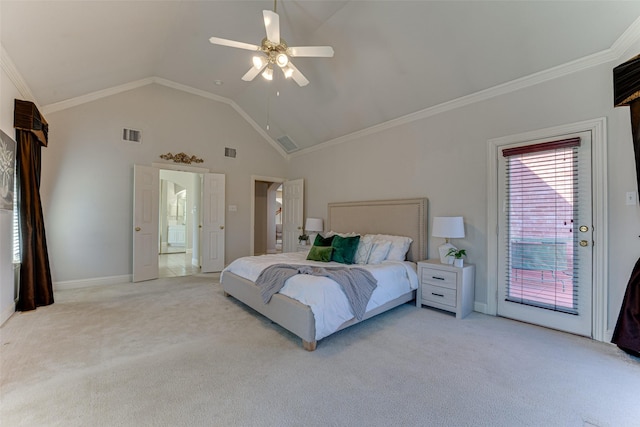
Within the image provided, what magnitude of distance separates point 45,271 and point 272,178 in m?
4.24

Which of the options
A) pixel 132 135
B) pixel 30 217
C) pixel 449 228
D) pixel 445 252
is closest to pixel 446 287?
pixel 445 252

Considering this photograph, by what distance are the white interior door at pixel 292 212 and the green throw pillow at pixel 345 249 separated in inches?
95.7

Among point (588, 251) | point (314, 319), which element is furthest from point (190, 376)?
point (588, 251)

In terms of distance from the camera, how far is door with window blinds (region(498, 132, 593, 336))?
279 centimetres

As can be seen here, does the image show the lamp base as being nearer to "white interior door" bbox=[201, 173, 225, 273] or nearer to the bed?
the bed

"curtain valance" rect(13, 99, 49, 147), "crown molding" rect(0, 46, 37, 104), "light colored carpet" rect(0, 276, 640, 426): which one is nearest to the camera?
"light colored carpet" rect(0, 276, 640, 426)

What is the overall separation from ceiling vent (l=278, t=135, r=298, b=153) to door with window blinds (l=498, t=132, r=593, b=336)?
4268 millimetres

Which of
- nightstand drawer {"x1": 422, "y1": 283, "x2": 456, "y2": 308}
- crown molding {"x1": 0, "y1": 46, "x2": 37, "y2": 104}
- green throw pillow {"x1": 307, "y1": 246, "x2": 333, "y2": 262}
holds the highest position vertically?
crown molding {"x1": 0, "y1": 46, "x2": 37, "y2": 104}

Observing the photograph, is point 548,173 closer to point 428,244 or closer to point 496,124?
point 496,124

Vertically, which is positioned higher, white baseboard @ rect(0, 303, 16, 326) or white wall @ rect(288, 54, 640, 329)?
white wall @ rect(288, 54, 640, 329)

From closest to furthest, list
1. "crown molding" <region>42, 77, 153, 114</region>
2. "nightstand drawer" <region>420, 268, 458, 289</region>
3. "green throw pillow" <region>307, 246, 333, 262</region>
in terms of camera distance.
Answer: "nightstand drawer" <region>420, 268, 458, 289</region>
"green throw pillow" <region>307, 246, 333, 262</region>
"crown molding" <region>42, 77, 153, 114</region>

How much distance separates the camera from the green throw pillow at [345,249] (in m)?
3.89

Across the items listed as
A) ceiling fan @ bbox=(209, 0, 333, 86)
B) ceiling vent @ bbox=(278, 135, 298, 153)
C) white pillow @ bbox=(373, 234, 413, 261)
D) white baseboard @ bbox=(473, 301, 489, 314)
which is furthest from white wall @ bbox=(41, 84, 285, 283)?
white baseboard @ bbox=(473, 301, 489, 314)

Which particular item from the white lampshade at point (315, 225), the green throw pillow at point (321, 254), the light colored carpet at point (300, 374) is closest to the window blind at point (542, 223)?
the light colored carpet at point (300, 374)
